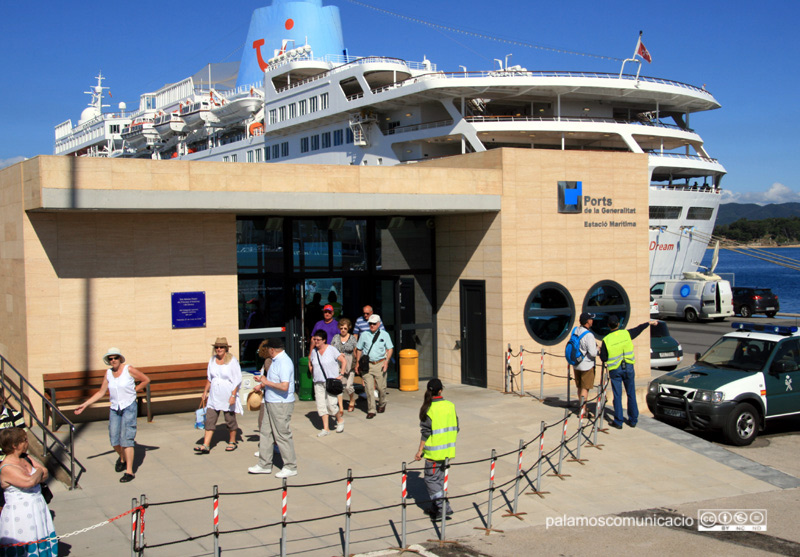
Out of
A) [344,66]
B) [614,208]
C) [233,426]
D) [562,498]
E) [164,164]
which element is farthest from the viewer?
[344,66]

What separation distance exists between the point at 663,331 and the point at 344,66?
32670 millimetres

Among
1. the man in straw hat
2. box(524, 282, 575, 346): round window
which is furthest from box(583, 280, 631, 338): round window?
the man in straw hat

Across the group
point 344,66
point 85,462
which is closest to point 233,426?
point 85,462

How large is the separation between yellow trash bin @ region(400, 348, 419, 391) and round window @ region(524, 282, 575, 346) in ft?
7.58

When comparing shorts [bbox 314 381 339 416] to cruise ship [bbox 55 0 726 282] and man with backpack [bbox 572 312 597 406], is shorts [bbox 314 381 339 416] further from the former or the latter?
cruise ship [bbox 55 0 726 282]

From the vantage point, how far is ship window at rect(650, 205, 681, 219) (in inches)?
1641

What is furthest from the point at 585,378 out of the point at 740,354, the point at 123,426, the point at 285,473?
the point at 123,426

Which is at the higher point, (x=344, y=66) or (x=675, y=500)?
(x=344, y=66)

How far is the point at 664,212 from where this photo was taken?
138 feet

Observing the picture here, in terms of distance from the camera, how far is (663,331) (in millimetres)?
18234

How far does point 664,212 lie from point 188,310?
35.9 meters

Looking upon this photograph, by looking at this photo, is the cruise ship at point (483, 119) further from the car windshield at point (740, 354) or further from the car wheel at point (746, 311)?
the car windshield at point (740, 354)

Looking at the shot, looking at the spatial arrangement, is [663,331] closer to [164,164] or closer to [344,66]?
[164,164]

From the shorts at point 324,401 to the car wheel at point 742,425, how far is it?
19.7ft
